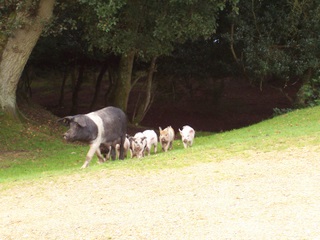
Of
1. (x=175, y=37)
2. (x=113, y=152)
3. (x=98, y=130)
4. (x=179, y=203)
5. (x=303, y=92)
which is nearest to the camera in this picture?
(x=179, y=203)

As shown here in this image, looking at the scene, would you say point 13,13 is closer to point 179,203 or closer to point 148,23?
point 148,23

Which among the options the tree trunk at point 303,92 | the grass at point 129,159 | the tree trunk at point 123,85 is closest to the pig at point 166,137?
the grass at point 129,159

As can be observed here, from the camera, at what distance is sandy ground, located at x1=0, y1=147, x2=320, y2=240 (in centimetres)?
1003

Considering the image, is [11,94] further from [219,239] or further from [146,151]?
[219,239]

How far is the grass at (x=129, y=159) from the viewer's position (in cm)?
1590

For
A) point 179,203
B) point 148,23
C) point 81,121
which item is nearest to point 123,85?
point 148,23

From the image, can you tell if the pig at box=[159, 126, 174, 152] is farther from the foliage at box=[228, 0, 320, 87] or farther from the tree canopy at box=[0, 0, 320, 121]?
the foliage at box=[228, 0, 320, 87]

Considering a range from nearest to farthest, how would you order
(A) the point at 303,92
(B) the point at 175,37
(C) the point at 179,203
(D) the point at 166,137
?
(C) the point at 179,203 < (D) the point at 166,137 < (B) the point at 175,37 < (A) the point at 303,92

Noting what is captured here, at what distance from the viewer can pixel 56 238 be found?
33.0 feet

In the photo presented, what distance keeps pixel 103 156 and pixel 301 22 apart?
16888 mm

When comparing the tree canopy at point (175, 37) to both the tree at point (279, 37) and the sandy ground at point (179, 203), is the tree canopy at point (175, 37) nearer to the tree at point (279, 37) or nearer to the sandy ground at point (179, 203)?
the tree at point (279, 37)

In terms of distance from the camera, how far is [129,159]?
1759 centimetres

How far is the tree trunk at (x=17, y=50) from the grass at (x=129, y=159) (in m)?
0.79

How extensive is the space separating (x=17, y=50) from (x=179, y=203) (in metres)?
15.6
